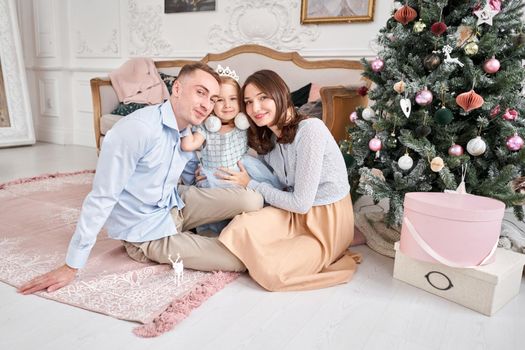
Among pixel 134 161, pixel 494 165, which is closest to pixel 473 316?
pixel 494 165

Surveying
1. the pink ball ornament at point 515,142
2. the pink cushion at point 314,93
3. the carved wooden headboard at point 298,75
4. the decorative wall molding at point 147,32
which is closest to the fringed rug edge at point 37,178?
the carved wooden headboard at point 298,75

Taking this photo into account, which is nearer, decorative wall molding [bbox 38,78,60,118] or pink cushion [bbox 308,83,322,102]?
pink cushion [bbox 308,83,322,102]

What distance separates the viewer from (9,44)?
438cm

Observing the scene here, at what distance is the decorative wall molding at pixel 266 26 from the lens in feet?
11.2

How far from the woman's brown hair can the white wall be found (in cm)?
178

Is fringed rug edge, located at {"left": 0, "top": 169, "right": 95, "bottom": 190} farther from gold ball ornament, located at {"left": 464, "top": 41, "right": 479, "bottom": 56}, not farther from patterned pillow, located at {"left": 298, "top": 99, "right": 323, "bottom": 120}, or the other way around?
gold ball ornament, located at {"left": 464, "top": 41, "right": 479, "bottom": 56}

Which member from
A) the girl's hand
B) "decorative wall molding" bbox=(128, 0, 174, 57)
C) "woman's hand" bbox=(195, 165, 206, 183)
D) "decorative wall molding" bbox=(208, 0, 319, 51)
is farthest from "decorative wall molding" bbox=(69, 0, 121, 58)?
the girl's hand

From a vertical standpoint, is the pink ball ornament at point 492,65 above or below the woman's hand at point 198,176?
above

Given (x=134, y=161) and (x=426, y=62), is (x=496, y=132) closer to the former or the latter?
(x=426, y=62)

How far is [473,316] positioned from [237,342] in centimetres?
79

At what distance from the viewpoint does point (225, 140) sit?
5.82 feet

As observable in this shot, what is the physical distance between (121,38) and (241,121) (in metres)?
3.14

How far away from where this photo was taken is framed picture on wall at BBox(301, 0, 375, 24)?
312cm

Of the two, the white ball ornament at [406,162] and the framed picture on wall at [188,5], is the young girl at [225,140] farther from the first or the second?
the framed picture on wall at [188,5]
